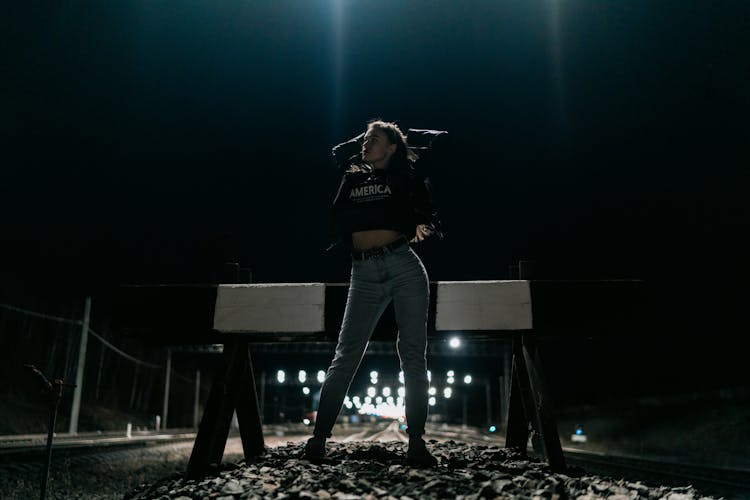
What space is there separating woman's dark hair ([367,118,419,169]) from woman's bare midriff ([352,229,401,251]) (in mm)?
527

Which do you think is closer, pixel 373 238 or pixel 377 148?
pixel 373 238

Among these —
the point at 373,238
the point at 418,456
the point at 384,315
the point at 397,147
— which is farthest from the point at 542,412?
the point at 397,147

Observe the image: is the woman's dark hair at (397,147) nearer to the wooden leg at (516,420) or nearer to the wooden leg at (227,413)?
the wooden leg at (227,413)

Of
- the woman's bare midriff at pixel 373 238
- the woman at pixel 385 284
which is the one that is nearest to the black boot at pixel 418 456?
the woman at pixel 385 284

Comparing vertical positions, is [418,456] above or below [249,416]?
below

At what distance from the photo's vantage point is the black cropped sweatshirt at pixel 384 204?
12.0 ft

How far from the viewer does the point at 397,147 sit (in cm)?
398

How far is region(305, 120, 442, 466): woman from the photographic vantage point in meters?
3.60

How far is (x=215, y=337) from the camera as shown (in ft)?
12.9

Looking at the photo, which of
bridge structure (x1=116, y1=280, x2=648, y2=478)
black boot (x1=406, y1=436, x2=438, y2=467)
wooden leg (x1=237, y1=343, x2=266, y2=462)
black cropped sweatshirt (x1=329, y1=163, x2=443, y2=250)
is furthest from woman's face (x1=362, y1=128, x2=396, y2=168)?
black boot (x1=406, y1=436, x2=438, y2=467)

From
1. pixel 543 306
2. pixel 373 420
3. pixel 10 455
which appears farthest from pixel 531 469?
pixel 373 420

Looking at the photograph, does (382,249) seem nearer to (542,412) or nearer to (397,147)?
(397,147)

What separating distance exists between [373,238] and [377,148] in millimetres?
680

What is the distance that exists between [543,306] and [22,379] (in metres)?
49.4
